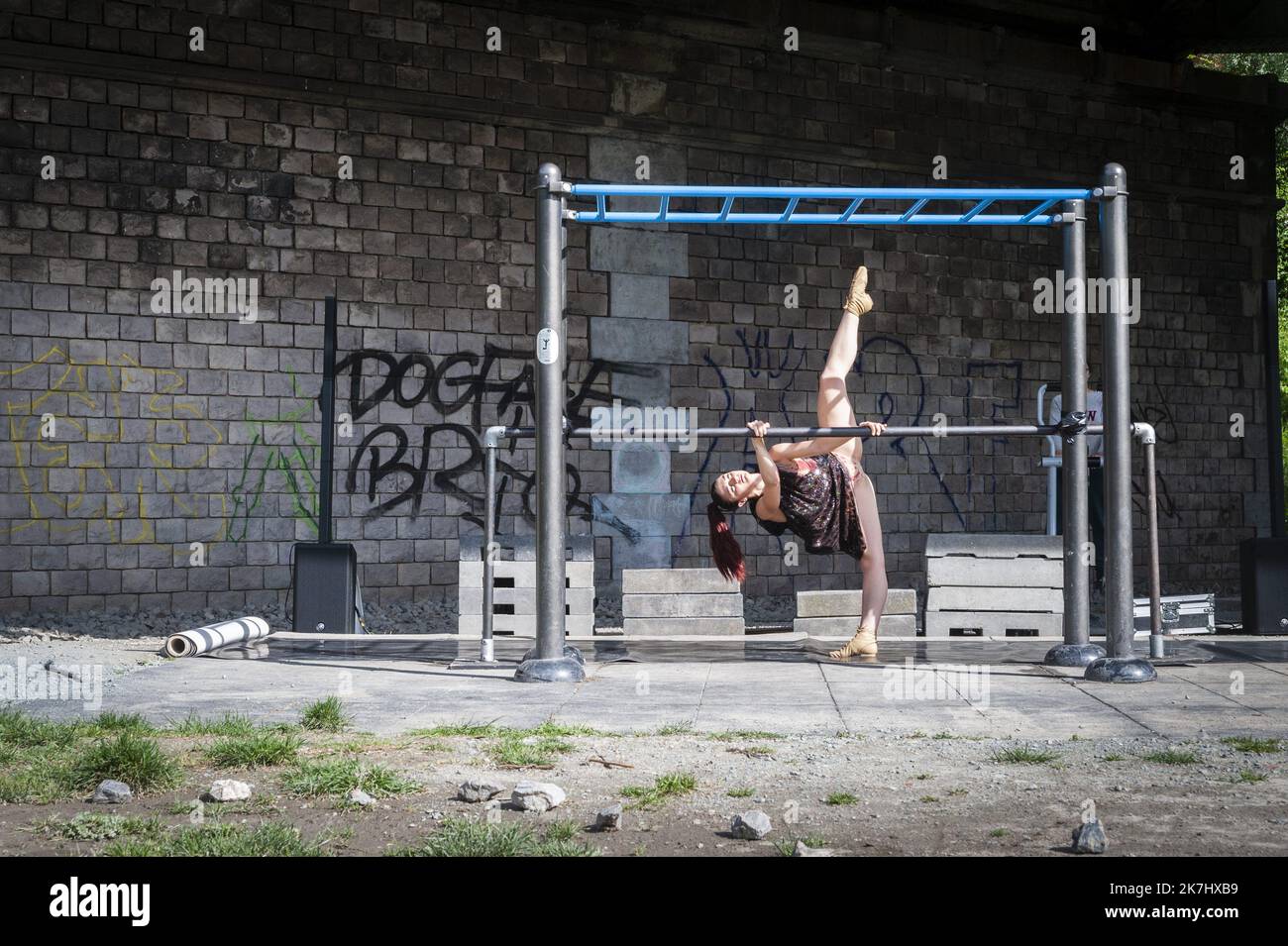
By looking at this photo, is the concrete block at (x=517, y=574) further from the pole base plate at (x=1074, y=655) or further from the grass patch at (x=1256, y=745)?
the grass patch at (x=1256, y=745)

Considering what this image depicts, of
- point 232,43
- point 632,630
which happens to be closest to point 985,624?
point 632,630

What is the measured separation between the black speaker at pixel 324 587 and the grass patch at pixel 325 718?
416 cm

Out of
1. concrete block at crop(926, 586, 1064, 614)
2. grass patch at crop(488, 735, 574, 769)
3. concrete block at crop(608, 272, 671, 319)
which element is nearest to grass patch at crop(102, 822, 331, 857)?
grass patch at crop(488, 735, 574, 769)

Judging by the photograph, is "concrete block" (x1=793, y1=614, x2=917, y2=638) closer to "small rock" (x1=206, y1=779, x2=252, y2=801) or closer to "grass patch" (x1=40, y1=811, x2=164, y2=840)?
"small rock" (x1=206, y1=779, x2=252, y2=801)

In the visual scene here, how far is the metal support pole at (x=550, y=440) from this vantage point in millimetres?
6699

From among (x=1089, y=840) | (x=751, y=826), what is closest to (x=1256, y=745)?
(x=1089, y=840)

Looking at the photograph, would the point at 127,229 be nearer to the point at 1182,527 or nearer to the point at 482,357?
the point at 482,357

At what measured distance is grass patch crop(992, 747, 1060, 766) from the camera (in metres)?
4.26

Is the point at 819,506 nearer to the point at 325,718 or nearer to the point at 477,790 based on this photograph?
the point at 325,718

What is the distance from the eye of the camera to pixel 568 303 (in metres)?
13.2

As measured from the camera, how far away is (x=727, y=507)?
309 inches

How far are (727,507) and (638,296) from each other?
19.6 ft

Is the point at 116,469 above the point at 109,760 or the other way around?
above

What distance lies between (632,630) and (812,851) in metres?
6.07
